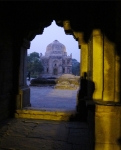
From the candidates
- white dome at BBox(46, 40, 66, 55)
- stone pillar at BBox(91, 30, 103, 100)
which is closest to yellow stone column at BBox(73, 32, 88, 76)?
stone pillar at BBox(91, 30, 103, 100)

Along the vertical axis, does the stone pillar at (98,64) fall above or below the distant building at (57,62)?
below

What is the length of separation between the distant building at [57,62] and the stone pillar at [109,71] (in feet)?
135

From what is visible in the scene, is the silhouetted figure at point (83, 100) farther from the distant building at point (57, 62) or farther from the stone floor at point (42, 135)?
the distant building at point (57, 62)

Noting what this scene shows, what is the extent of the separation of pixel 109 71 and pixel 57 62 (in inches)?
1664

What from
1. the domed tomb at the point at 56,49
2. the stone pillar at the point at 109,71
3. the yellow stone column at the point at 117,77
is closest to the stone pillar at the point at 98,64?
the stone pillar at the point at 109,71

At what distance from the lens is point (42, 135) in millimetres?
3908

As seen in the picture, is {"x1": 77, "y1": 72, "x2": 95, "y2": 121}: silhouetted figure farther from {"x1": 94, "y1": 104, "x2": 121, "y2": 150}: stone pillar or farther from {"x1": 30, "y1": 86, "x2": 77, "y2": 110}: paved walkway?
{"x1": 94, "y1": 104, "x2": 121, "y2": 150}: stone pillar

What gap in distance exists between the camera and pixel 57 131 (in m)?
4.20

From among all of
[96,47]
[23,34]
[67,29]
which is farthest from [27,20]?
[96,47]

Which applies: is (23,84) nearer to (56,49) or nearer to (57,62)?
(57,62)

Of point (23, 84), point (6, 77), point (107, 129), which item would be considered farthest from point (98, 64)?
point (23, 84)

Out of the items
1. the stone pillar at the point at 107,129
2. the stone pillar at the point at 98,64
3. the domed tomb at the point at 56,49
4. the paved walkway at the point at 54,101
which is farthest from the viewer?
the domed tomb at the point at 56,49

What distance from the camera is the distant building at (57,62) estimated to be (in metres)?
44.9

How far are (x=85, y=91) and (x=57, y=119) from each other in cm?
125
